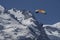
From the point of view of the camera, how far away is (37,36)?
13852 millimetres

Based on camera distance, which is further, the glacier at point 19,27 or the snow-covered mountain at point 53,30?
the snow-covered mountain at point 53,30

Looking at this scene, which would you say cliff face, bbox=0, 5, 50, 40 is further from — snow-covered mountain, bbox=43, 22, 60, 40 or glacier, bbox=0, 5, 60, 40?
snow-covered mountain, bbox=43, 22, 60, 40

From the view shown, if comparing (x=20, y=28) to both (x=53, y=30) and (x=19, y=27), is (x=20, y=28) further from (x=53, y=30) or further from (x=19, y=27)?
(x=53, y=30)

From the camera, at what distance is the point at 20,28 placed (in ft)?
42.9

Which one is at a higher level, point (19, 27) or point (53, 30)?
point (53, 30)

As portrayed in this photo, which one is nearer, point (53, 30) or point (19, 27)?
point (19, 27)

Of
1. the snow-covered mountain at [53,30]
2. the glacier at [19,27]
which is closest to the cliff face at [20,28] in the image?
the glacier at [19,27]

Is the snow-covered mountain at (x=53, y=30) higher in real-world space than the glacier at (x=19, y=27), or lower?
higher

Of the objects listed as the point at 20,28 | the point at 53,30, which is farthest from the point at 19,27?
the point at 53,30

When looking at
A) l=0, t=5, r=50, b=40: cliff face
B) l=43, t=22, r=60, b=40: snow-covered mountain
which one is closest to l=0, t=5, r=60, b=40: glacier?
l=0, t=5, r=50, b=40: cliff face

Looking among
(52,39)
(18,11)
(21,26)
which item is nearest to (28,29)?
(21,26)

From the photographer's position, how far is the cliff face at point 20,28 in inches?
487

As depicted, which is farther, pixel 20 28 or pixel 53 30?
pixel 53 30

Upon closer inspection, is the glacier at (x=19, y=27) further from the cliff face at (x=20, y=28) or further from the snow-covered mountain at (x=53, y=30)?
the snow-covered mountain at (x=53, y=30)
